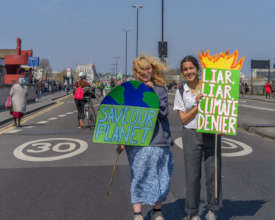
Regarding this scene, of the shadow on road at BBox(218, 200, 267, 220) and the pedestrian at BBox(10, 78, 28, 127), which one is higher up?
the pedestrian at BBox(10, 78, 28, 127)

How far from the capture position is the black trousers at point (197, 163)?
13.0ft

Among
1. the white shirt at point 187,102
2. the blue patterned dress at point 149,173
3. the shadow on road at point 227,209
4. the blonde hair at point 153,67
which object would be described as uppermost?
the blonde hair at point 153,67

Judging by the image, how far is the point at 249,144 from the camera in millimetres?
9523

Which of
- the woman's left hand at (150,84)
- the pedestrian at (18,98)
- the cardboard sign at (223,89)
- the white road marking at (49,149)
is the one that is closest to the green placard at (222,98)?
the cardboard sign at (223,89)

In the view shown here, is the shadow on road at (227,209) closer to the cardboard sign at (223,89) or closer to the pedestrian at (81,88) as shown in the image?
the cardboard sign at (223,89)

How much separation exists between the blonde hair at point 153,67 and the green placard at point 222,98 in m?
0.49

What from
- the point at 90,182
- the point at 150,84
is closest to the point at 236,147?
the point at 90,182

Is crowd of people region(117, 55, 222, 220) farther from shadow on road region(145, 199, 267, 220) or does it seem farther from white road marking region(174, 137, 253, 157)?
white road marking region(174, 137, 253, 157)

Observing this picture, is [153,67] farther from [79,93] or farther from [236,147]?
[79,93]

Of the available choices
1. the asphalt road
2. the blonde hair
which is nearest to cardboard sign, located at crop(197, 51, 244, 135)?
the blonde hair

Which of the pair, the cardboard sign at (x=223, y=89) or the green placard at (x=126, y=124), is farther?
the cardboard sign at (x=223, y=89)

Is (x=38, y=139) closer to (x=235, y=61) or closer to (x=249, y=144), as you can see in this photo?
(x=249, y=144)

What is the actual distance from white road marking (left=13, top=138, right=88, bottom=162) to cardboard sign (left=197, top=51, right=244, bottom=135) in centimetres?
441

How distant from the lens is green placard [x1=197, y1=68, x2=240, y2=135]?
159 inches
